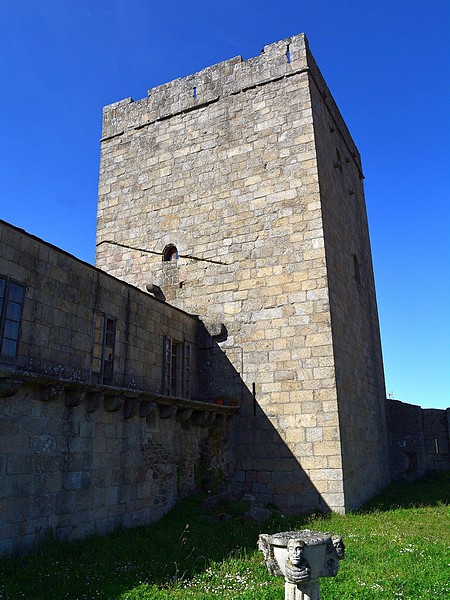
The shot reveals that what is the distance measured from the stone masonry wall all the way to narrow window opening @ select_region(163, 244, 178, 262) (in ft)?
0.35

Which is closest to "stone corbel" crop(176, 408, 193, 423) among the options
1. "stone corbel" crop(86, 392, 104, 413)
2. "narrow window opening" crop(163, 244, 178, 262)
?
"stone corbel" crop(86, 392, 104, 413)

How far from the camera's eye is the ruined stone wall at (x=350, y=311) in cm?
1022

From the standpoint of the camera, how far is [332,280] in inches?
423

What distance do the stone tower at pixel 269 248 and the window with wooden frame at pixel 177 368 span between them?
0.93m

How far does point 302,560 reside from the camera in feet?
12.5

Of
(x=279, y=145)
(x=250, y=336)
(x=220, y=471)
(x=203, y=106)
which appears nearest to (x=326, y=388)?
(x=250, y=336)

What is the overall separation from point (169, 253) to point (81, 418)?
6.14 meters

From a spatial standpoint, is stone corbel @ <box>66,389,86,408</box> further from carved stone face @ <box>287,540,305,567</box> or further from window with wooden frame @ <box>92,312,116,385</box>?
carved stone face @ <box>287,540,305,567</box>

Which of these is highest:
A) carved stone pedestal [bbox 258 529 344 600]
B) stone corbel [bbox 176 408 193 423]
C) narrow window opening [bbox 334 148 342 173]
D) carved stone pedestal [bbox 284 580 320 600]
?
narrow window opening [bbox 334 148 342 173]

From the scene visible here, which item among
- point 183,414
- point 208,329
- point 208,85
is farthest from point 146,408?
point 208,85

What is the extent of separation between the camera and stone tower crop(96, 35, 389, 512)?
9.89 metres

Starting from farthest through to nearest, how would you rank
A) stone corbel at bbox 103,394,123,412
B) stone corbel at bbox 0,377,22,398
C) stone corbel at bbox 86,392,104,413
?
stone corbel at bbox 103,394,123,412 → stone corbel at bbox 86,392,104,413 → stone corbel at bbox 0,377,22,398

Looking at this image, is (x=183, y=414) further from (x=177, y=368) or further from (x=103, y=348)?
(x=103, y=348)

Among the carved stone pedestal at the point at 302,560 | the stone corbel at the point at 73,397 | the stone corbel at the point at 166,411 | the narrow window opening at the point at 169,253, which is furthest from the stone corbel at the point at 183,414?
the carved stone pedestal at the point at 302,560
